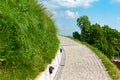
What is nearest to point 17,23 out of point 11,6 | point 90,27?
point 11,6

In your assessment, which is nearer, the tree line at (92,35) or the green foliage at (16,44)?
the green foliage at (16,44)

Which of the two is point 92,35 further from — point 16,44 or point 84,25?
point 16,44

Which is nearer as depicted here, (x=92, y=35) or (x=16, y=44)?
(x=16, y=44)

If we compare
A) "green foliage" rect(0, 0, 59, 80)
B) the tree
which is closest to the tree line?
the tree

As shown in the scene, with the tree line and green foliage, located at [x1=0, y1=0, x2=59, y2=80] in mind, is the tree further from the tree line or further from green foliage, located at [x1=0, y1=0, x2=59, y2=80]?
green foliage, located at [x1=0, y1=0, x2=59, y2=80]

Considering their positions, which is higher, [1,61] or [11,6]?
[11,6]

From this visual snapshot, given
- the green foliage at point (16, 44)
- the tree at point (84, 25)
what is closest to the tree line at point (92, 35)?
the tree at point (84, 25)

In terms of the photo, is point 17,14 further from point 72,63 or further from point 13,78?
point 72,63

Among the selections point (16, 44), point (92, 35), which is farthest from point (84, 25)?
point (16, 44)

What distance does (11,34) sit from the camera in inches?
328

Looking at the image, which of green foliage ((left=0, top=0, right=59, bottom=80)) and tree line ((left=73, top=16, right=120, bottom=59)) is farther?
tree line ((left=73, top=16, right=120, bottom=59))

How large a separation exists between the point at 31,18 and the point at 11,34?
1803 millimetres

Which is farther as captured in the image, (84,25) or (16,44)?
(84,25)

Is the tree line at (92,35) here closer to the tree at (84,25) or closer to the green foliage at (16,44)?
the tree at (84,25)
